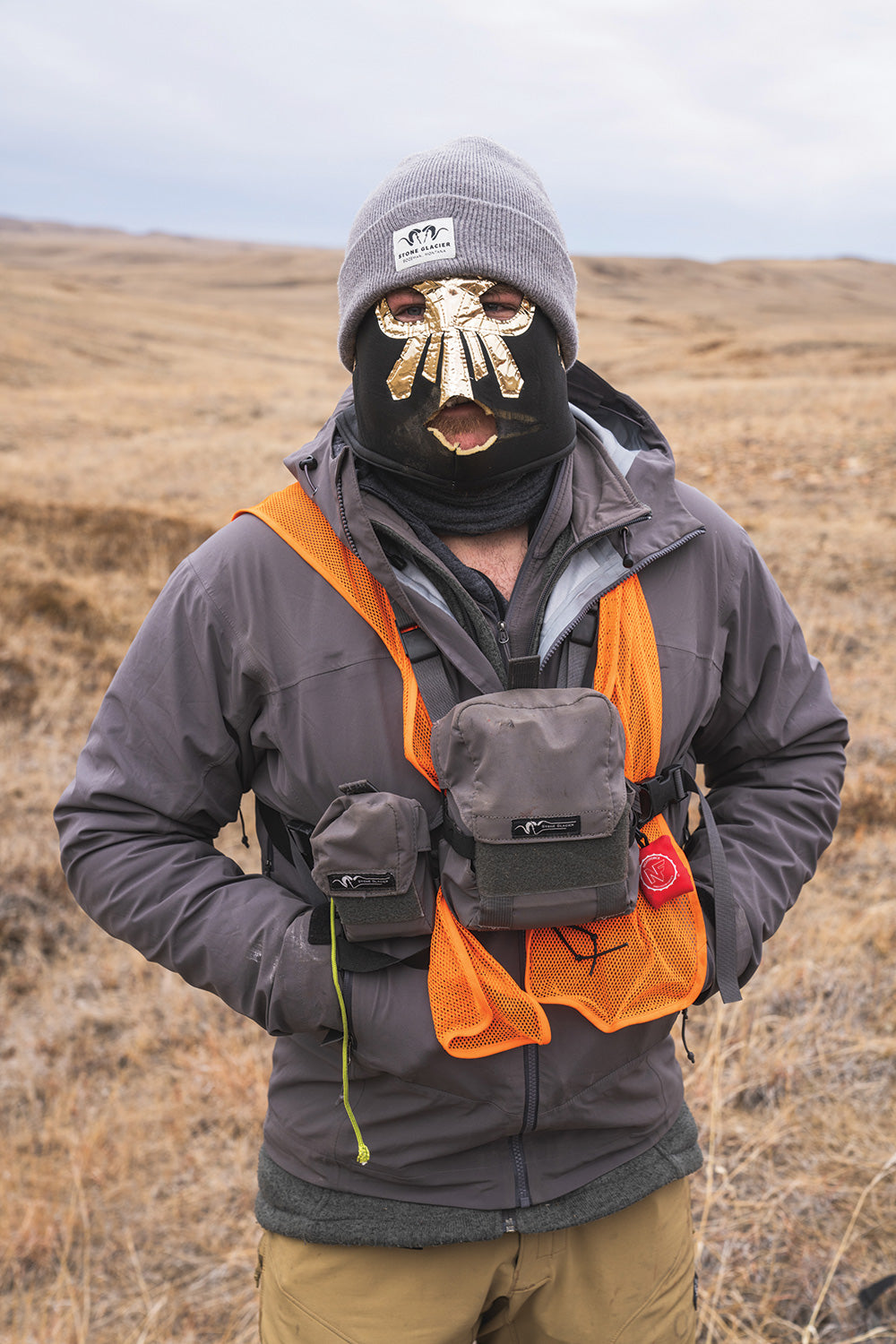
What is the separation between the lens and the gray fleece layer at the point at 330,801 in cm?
182

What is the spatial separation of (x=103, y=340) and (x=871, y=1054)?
3478 cm

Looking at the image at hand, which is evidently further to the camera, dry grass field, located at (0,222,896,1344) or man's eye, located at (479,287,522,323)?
dry grass field, located at (0,222,896,1344)

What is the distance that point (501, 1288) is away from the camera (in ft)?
6.32

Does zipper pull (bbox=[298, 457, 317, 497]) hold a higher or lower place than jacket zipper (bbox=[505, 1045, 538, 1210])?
higher

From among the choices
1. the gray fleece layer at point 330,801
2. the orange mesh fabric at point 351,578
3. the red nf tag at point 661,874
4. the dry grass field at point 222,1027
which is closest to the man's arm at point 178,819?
the gray fleece layer at point 330,801

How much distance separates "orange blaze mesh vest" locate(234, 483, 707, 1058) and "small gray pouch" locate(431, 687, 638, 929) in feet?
0.34

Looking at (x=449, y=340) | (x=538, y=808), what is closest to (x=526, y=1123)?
(x=538, y=808)

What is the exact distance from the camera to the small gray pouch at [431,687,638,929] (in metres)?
1.64

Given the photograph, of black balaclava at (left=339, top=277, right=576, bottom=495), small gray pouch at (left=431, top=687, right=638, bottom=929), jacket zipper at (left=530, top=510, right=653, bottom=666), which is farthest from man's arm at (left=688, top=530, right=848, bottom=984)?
black balaclava at (left=339, top=277, right=576, bottom=495)

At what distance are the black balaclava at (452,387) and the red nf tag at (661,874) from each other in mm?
835

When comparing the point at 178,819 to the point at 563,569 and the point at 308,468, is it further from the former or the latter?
the point at 563,569

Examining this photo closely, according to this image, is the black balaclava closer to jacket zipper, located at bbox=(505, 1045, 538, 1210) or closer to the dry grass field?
jacket zipper, located at bbox=(505, 1045, 538, 1210)

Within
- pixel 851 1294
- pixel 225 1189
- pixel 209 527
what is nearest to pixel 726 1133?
pixel 851 1294

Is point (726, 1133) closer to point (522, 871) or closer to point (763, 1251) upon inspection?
point (763, 1251)
